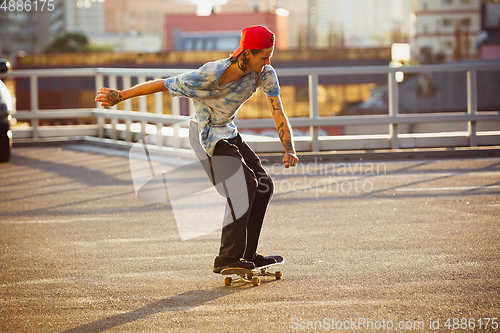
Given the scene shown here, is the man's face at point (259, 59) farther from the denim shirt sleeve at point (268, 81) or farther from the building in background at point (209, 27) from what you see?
the building in background at point (209, 27)

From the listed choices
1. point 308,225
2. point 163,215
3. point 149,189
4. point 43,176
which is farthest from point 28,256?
point 43,176

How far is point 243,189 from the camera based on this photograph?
4801mm

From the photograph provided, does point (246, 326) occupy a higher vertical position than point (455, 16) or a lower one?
lower

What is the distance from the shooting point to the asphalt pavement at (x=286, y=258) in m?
4.08

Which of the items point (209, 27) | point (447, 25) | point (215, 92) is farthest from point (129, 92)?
point (447, 25)

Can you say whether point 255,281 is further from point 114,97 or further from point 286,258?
point 114,97

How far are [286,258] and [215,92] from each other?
62.6 inches

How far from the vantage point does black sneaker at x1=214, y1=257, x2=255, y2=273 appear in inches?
188

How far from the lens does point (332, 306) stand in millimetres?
4234

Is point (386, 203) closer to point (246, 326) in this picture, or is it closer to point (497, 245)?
point (497, 245)

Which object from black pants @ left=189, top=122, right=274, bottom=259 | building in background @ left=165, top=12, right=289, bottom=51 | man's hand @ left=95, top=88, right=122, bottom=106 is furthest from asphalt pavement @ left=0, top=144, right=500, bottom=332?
building in background @ left=165, top=12, right=289, bottom=51

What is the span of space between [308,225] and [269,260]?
185 centimetres

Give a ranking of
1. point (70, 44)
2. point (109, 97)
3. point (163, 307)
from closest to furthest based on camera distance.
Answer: point (163, 307)
point (109, 97)
point (70, 44)

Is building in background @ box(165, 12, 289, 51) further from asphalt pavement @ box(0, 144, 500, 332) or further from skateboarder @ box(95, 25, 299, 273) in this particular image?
skateboarder @ box(95, 25, 299, 273)
